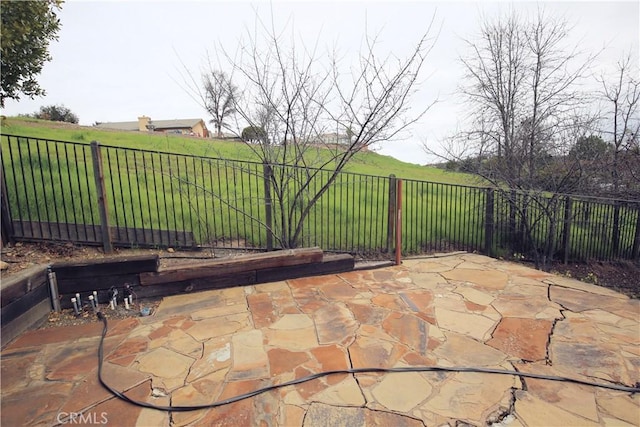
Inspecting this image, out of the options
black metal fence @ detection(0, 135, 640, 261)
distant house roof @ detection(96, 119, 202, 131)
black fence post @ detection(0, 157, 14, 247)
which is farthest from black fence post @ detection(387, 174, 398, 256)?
distant house roof @ detection(96, 119, 202, 131)

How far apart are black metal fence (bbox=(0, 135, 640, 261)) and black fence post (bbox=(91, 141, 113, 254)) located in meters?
0.01

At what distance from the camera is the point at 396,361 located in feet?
7.47

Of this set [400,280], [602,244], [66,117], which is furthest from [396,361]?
[66,117]

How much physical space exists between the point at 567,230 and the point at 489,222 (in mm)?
2037

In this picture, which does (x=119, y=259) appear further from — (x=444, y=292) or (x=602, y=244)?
(x=602, y=244)

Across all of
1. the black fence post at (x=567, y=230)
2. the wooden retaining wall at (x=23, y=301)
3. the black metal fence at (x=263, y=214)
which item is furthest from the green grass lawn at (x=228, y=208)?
the wooden retaining wall at (x=23, y=301)

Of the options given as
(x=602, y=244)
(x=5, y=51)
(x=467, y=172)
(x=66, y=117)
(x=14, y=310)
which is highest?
(x=66, y=117)

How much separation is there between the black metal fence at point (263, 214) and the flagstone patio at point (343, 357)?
1285 millimetres

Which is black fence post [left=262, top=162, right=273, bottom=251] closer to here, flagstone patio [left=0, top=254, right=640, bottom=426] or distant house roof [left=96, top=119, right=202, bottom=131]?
flagstone patio [left=0, top=254, right=640, bottom=426]

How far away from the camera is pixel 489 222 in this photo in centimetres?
572

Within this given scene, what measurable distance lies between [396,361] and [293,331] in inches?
35.9

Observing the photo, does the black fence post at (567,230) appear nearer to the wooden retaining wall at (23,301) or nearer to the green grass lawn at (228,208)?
the green grass lawn at (228,208)

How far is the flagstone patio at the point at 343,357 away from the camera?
1.79 meters

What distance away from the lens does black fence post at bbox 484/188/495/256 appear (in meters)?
5.73
